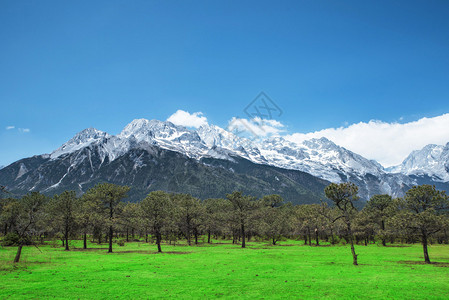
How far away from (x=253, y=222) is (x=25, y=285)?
71.4 meters

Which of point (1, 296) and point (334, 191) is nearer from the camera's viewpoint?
point (1, 296)

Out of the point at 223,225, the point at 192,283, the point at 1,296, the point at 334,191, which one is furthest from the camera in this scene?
the point at 223,225

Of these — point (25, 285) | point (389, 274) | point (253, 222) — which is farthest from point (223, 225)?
point (25, 285)

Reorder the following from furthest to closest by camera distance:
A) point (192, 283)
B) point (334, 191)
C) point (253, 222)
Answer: point (253, 222) < point (334, 191) < point (192, 283)

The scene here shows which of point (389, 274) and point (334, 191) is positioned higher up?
point (334, 191)

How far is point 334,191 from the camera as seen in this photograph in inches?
1725

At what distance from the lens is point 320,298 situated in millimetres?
23641

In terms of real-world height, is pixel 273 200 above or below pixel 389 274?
above

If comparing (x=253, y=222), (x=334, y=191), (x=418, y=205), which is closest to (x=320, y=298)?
(x=334, y=191)

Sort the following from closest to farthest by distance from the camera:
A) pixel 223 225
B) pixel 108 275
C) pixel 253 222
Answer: pixel 108 275 < pixel 253 222 < pixel 223 225

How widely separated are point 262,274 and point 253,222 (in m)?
58.0

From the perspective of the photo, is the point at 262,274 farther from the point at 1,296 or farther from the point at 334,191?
the point at 1,296

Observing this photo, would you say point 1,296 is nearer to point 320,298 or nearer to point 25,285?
point 25,285

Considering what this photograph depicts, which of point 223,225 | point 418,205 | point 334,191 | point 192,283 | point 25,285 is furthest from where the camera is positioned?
point 223,225
